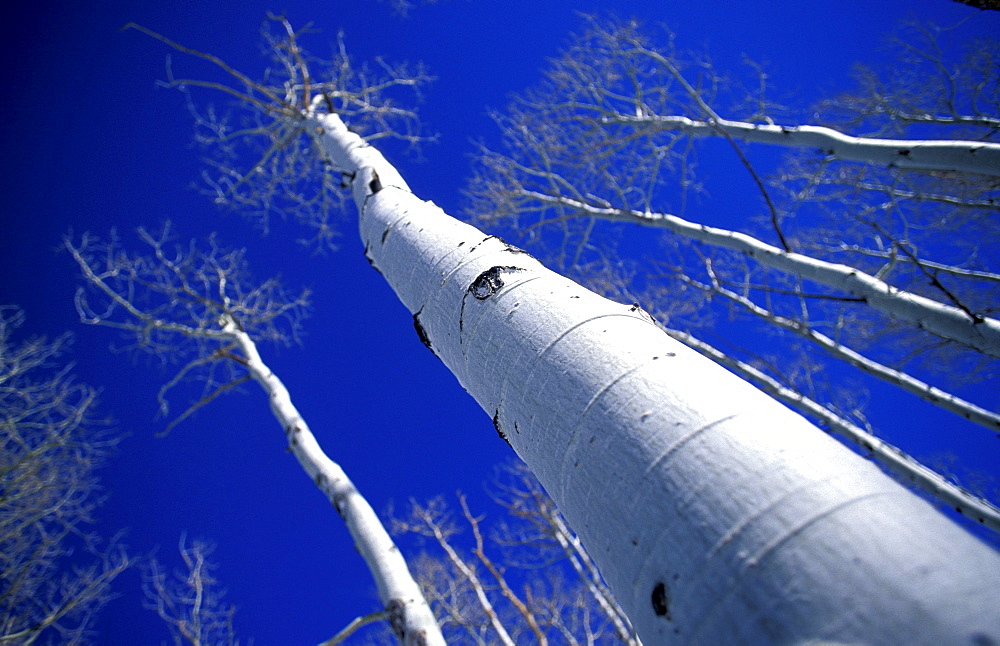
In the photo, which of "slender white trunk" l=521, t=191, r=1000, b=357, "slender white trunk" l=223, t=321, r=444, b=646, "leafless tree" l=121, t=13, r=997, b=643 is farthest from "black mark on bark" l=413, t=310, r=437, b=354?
"slender white trunk" l=521, t=191, r=1000, b=357

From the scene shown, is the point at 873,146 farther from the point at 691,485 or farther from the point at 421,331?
the point at 691,485

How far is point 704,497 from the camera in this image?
0.49m

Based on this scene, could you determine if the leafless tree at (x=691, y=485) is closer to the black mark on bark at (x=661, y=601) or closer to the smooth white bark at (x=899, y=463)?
the black mark on bark at (x=661, y=601)

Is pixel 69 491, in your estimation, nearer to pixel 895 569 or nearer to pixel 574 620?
pixel 574 620

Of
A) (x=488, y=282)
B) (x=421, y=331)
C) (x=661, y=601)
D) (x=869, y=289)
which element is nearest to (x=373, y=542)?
(x=421, y=331)

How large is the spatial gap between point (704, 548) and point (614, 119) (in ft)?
15.6

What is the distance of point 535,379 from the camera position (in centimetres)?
75

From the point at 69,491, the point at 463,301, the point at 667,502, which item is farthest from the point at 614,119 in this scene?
the point at 69,491

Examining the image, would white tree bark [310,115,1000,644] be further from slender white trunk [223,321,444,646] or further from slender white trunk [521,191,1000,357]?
slender white trunk [521,191,1000,357]

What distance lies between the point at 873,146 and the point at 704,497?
10.9 ft

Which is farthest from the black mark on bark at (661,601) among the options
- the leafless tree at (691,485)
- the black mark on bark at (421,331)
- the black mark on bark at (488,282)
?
the black mark on bark at (421,331)

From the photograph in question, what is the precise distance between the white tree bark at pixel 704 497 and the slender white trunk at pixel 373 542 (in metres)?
1.56

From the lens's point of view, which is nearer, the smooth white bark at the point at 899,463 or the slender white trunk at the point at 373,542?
the slender white trunk at the point at 373,542

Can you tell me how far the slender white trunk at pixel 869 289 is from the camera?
7.31ft
